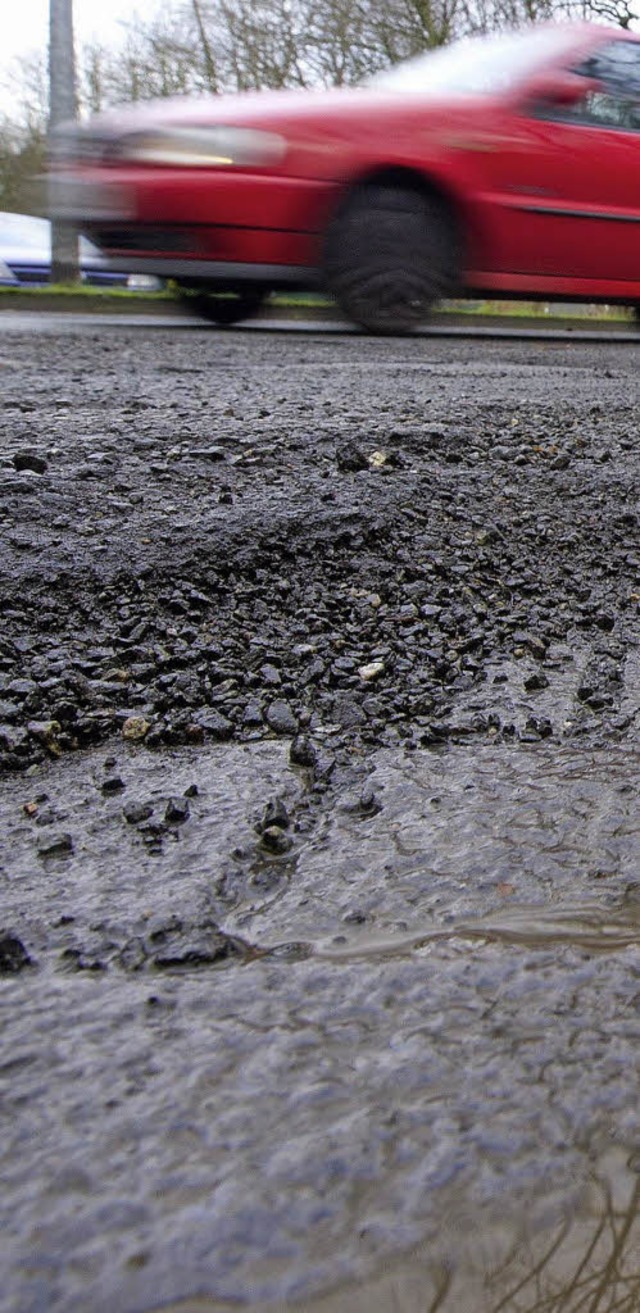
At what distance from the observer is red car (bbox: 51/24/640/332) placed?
5156 mm

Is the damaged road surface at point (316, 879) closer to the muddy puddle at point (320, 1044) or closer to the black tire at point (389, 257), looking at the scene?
the muddy puddle at point (320, 1044)

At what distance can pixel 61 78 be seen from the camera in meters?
10.4

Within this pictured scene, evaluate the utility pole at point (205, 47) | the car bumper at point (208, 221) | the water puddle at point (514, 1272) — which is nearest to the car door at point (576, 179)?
the car bumper at point (208, 221)

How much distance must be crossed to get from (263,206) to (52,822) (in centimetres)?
455

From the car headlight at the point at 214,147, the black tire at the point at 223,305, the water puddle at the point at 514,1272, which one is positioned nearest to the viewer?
the water puddle at the point at 514,1272

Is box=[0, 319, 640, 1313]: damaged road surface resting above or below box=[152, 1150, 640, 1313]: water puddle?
above

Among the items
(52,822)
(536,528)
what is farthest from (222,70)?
(52,822)

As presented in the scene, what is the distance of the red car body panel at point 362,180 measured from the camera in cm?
515

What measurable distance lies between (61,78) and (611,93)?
659 cm

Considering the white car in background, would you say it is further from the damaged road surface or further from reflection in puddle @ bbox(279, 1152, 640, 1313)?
reflection in puddle @ bbox(279, 1152, 640, 1313)

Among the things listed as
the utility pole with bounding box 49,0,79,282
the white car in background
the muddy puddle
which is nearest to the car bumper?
the muddy puddle

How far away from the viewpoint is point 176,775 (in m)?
1.38

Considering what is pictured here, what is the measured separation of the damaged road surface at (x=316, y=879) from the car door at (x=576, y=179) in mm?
3574

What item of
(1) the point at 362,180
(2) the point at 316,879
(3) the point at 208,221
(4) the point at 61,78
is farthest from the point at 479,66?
(4) the point at 61,78
